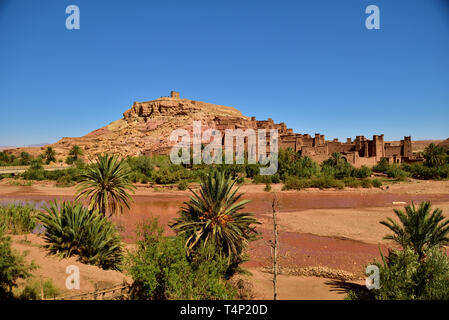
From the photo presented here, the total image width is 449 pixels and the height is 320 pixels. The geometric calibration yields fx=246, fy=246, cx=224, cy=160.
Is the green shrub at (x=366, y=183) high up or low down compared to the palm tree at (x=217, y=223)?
down

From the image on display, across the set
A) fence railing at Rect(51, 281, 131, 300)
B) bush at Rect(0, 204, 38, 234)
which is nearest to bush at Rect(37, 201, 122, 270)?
fence railing at Rect(51, 281, 131, 300)

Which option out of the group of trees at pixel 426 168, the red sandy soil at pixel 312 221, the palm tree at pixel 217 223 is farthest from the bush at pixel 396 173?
the palm tree at pixel 217 223

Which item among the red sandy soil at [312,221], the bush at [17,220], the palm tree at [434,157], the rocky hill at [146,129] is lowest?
the red sandy soil at [312,221]

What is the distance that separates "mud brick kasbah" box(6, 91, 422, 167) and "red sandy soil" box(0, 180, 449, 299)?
10.5m

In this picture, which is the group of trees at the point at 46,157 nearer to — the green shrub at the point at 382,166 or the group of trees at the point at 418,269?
the green shrub at the point at 382,166

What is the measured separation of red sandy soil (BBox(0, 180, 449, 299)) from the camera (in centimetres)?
899

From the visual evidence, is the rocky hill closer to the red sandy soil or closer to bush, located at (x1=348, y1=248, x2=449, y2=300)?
the red sandy soil

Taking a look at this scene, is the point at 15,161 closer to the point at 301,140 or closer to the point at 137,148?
the point at 137,148

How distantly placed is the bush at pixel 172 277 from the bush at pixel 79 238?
1.89m

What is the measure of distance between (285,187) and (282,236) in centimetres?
1728

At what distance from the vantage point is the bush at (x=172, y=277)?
5667mm

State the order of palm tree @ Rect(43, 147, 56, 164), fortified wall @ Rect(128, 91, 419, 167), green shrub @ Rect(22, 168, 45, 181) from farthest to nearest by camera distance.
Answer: palm tree @ Rect(43, 147, 56, 164) < fortified wall @ Rect(128, 91, 419, 167) < green shrub @ Rect(22, 168, 45, 181)

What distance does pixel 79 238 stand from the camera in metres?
7.63

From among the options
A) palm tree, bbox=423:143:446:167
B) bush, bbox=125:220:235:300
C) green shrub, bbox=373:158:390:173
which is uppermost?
palm tree, bbox=423:143:446:167
